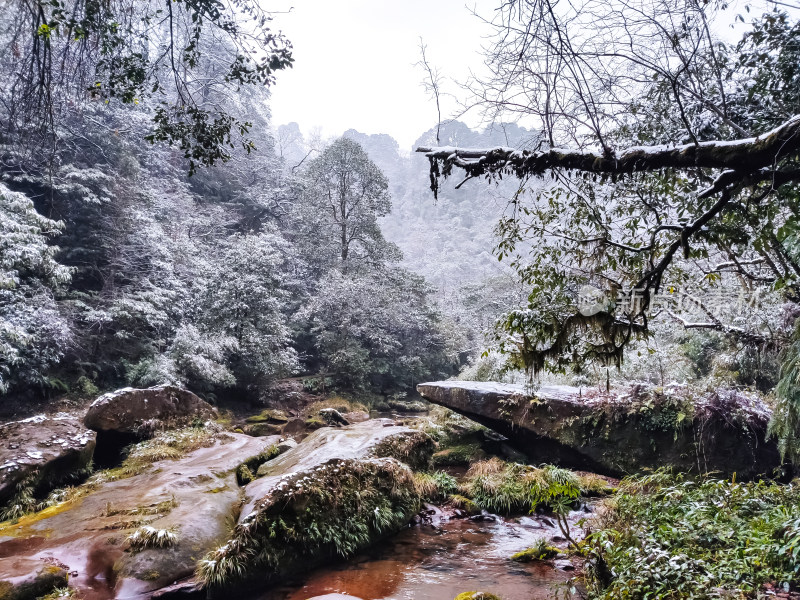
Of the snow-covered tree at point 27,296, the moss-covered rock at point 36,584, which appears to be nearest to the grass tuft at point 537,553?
the moss-covered rock at point 36,584

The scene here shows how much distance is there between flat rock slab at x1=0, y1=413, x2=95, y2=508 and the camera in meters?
6.13

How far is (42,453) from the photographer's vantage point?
6.60 metres

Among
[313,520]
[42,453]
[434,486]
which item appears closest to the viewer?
[313,520]

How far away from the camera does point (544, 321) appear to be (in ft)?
11.2

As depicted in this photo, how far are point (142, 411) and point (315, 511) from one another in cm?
572

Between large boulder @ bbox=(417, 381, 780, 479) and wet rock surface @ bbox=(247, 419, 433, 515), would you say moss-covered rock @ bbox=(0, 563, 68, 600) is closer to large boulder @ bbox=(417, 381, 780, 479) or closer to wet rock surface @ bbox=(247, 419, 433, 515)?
wet rock surface @ bbox=(247, 419, 433, 515)

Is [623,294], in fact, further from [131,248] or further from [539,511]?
[131,248]

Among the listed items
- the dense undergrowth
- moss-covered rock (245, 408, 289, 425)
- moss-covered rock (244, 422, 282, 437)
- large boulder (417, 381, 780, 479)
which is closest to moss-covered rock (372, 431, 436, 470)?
large boulder (417, 381, 780, 479)

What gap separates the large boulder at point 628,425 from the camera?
7078mm

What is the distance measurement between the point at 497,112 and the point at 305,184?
677 inches

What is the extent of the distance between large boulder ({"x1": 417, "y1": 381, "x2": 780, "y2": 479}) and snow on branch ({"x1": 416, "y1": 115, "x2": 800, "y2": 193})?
19.3ft

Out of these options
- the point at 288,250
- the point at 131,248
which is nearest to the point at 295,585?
the point at 131,248

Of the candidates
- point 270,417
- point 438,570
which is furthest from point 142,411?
point 438,570

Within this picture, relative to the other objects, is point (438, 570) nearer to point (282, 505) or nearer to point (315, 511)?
point (315, 511)
